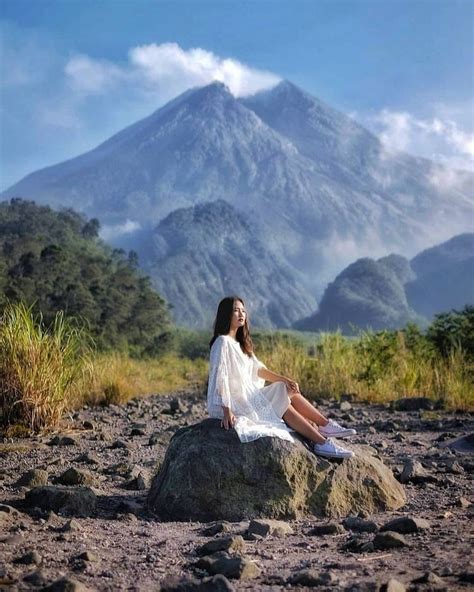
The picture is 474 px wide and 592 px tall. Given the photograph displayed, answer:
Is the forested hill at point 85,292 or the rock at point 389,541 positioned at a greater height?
the forested hill at point 85,292

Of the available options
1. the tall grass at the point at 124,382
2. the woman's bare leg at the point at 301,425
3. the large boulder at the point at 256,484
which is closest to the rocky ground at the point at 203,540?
the large boulder at the point at 256,484

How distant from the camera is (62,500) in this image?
5.30m

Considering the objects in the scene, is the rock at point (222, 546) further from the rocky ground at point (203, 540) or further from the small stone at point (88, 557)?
the small stone at point (88, 557)

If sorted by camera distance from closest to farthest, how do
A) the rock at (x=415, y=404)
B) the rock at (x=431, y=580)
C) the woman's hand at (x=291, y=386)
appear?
the rock at (x=431, y=580)
the woman's hand at (x=291, y=386)
the rock at (x=415, y=404)

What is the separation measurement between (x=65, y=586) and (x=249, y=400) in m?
2.44

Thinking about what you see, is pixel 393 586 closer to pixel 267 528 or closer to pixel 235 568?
pixel 235 568

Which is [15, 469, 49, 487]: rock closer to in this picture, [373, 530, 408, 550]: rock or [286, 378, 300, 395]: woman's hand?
[286, 378, 300, 395]: woman's hand

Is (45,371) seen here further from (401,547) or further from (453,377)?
(453,377)

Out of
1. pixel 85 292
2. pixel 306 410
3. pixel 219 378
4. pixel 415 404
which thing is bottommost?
pixel 415 404

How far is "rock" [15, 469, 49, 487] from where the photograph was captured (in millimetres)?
6059

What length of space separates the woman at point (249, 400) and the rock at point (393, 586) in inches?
80.5

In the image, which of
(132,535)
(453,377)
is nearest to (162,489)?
(132,535)

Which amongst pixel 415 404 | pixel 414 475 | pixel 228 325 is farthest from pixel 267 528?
pixel 415 404

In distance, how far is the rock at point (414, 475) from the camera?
626 cm
